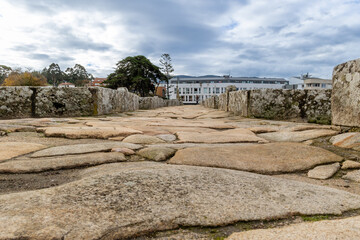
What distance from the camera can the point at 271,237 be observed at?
2.35 feet

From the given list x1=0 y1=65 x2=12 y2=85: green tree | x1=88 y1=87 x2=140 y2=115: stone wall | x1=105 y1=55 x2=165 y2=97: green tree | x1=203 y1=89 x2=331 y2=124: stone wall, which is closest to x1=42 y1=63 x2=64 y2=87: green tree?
x1=0 y1=65 x2=12 y2=85: green tree

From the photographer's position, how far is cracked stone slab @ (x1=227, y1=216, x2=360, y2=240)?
71cm

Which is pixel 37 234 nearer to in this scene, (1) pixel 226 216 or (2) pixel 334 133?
(1) pixel 226 216

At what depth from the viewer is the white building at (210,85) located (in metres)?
64.1

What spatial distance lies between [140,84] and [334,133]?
35.4 metres

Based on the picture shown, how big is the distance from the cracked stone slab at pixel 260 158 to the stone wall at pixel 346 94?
2.94 feet

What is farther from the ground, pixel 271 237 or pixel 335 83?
pixel 335 83

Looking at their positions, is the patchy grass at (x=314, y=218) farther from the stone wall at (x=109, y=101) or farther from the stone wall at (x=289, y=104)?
the stone wall at (x=109, y=101)

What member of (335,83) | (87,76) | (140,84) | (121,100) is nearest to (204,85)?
(140,84)

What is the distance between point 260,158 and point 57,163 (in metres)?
1.35

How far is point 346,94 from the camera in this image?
248 centimetres

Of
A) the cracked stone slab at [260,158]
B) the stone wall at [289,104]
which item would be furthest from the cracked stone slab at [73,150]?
the stone wall at [289,104]

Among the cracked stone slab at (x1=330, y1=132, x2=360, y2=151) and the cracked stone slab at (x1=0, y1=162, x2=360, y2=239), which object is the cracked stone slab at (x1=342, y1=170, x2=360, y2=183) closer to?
the cracked stone slab at (x1=0, y1=162, x2=360, y2=239)

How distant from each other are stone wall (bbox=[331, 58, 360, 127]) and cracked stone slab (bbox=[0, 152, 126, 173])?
7.60 ft
